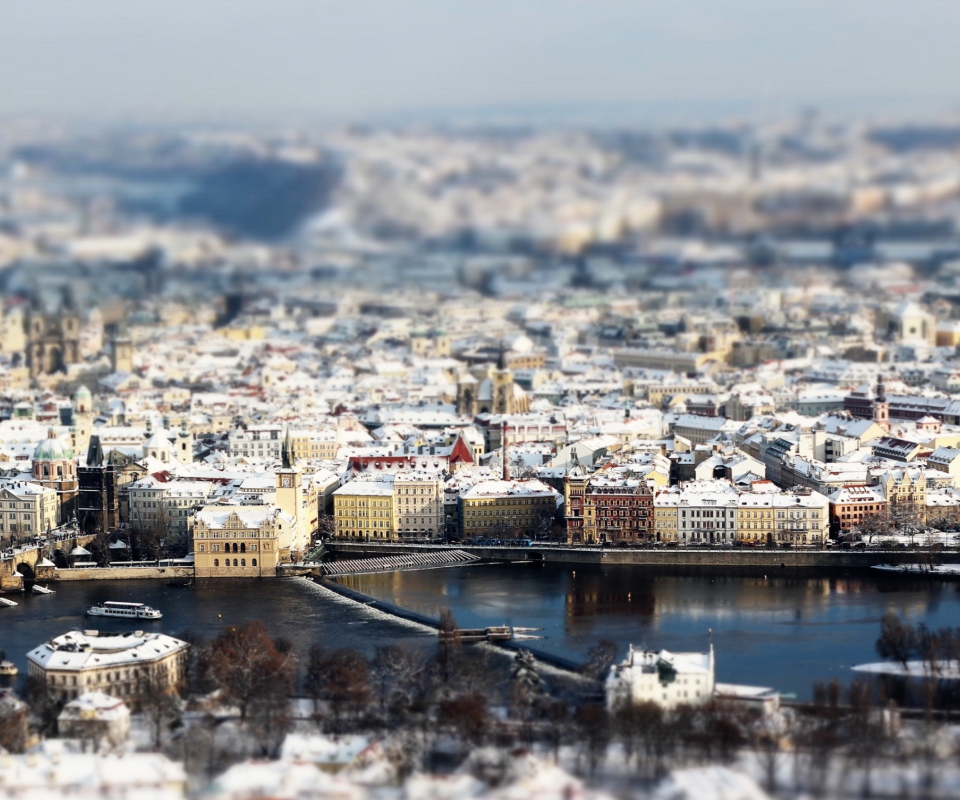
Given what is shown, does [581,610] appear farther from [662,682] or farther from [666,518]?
[662,682]

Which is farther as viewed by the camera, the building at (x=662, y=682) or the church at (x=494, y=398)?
the church at (x=494, y=398)

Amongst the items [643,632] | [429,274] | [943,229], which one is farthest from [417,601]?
[429,274]

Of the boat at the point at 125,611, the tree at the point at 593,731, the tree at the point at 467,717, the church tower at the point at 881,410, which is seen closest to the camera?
the tree at the point at 593,731

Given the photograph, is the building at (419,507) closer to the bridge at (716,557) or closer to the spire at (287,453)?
the bridge at (716,557)

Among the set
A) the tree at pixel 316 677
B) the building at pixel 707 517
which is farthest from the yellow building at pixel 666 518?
the tree at pixel 316 677

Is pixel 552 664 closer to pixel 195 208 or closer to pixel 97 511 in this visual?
pixel 195 208

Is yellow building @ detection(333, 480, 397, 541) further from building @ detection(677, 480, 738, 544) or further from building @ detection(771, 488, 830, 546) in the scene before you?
building @ detection(771, 488, 830, 546)

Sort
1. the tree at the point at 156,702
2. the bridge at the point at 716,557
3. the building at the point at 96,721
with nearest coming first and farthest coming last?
1. the building at the point at 96,721
2. the tree at the point at 156,702
3. the bridge at the point at 716,557
